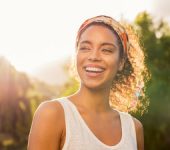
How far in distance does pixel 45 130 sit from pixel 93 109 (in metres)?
0.50

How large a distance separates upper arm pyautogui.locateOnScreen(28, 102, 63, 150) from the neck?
0.32 m

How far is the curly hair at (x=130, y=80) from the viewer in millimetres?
4453

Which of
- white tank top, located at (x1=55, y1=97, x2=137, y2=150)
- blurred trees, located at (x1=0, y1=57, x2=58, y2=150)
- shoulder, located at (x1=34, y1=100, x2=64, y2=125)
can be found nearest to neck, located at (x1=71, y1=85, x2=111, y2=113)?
white tank top, located at (x1=55, y1=97, x2=137, y2=150)

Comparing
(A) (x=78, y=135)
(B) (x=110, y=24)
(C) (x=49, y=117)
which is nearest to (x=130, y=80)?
(B) (x=110, y=24)

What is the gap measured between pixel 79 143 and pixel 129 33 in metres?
1.18

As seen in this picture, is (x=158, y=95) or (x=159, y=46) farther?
(x=159, y=46)

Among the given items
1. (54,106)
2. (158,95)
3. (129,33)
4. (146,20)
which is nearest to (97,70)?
(54,106)

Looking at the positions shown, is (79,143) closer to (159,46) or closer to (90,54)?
(90,54)

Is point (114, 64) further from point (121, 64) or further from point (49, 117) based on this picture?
point (49, 117)

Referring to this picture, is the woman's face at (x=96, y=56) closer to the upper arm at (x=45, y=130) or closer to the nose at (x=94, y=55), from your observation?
the nose at (x=94, y=55)

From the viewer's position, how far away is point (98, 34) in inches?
154

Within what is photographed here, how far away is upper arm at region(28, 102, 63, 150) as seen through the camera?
362cm

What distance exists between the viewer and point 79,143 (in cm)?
369

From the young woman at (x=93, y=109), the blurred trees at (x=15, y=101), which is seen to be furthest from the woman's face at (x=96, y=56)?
the blurred trees at (x=15, y=101)
